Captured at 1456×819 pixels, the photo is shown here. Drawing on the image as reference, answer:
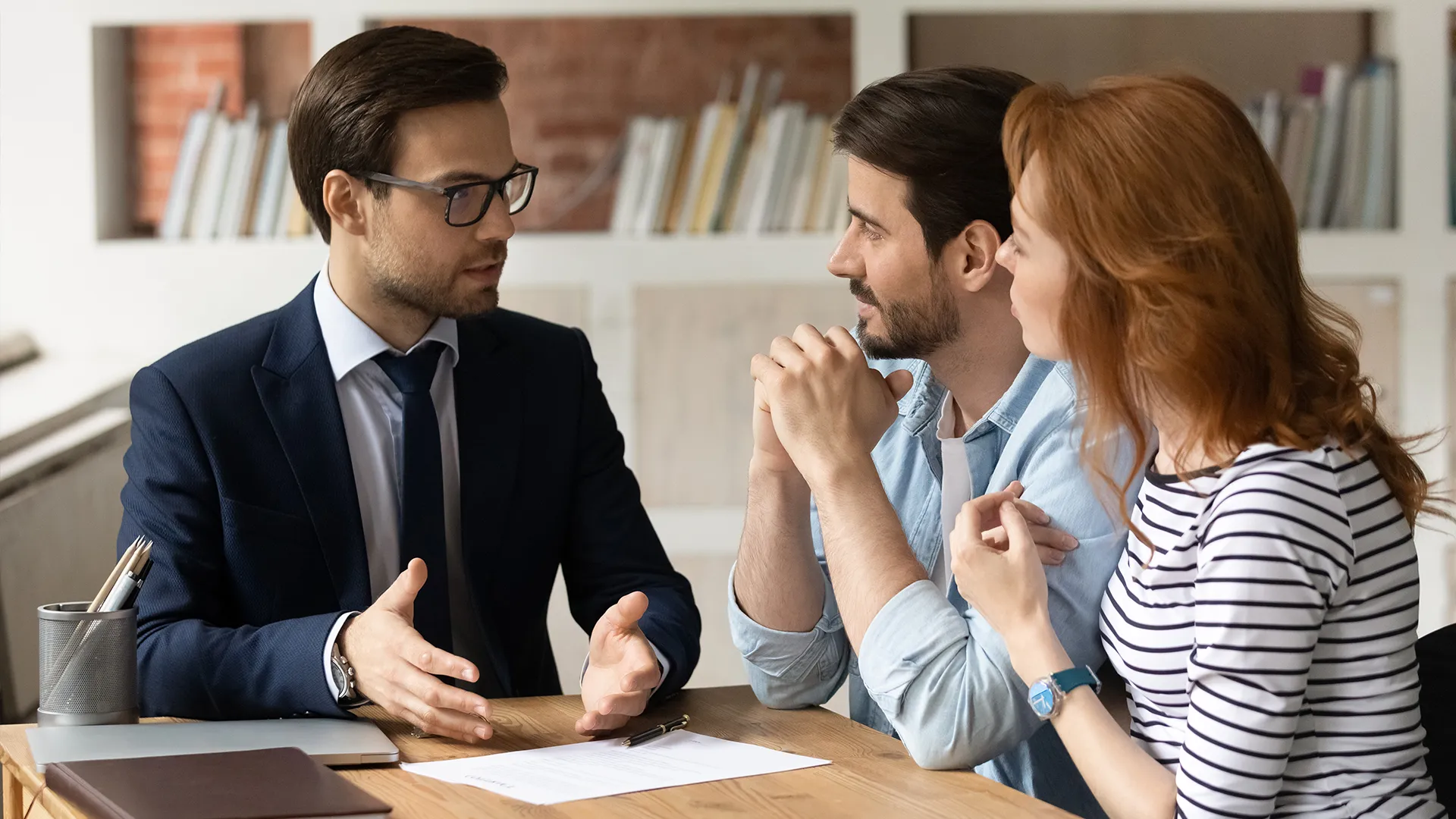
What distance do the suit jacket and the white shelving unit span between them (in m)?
1.15

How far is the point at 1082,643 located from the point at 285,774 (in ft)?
2.54

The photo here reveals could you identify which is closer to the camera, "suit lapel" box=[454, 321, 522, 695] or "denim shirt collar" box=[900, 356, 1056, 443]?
"denim shirt collar" box=[900, 356, 1056, 443]

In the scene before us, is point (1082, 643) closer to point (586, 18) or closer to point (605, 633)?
point (605, 633)

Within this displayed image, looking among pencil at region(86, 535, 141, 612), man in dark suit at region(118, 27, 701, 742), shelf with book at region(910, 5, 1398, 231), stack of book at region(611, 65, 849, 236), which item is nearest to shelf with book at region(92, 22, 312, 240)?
stack of book at region(611, 65, 849, 236)

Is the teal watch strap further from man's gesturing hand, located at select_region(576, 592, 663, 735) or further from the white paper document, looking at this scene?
man's gesturing hand, located at select_region(576, 592, 663, 735)

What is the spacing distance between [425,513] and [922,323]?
0.70 meters

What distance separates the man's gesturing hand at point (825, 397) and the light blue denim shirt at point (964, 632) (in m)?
0.16

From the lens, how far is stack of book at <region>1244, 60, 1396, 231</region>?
3.27 metres

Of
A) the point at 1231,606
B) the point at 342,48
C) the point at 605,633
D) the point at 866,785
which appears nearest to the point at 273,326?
the point at 342,48

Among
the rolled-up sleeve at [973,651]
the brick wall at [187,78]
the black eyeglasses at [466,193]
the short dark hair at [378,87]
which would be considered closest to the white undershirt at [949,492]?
the rolled-up sleeve at [973,651]

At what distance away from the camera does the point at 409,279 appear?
193cm

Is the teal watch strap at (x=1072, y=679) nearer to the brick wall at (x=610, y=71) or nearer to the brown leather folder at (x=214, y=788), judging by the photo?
the brown leather folder at (x=214, y=788)

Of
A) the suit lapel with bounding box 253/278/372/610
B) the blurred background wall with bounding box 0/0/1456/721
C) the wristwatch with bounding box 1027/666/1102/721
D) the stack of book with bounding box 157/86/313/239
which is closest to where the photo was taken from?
the wristwatch with bounding box 1027/666/1102/721

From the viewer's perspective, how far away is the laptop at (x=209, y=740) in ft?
4.28
